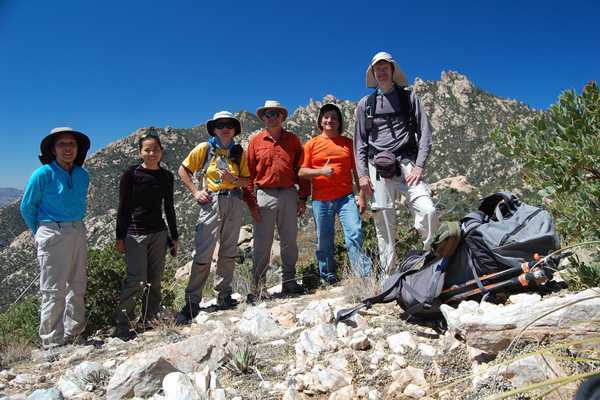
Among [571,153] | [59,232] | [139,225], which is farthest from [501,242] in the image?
[59,232]

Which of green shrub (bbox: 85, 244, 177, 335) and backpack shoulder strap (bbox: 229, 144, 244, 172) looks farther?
green shrub (bbox: 85, 244, 177, 335)

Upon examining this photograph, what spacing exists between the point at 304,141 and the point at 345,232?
3312 cm

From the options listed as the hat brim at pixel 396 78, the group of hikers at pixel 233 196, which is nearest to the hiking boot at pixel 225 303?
the group of hikers at pixel 233 196

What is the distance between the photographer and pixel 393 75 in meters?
3.89

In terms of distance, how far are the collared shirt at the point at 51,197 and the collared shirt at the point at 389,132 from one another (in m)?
2.94

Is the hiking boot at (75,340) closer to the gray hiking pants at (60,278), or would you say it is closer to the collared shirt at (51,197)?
the gray hiking pants at (60,278)

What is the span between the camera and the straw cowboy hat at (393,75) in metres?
3.72

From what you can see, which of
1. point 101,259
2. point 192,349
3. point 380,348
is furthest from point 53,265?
point 380,348

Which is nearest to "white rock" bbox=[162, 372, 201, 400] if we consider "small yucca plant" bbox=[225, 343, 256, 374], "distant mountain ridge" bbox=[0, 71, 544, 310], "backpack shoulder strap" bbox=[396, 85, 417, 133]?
"small yucca plant" bbox=[225, 343, 256, 374]

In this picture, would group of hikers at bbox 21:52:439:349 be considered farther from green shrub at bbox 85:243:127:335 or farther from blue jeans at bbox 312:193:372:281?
green shrub at bbox 85:243:127:335

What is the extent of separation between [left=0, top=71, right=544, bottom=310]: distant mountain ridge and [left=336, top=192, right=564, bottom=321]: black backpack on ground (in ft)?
79.8

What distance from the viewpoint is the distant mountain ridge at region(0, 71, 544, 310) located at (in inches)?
1205

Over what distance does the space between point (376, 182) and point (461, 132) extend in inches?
1624

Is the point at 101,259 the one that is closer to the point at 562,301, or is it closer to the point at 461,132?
the point at 562,301
